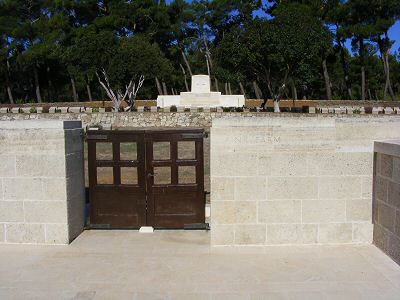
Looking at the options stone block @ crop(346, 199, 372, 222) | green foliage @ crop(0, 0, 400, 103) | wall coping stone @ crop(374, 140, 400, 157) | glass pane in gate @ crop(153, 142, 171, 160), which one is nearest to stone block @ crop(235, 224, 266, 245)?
stone block @ crop(346, 199, 372, 222)

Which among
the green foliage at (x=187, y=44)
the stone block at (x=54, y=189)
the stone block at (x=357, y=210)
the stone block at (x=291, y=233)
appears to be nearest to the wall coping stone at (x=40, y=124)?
the stone block at (x=54, y=189)

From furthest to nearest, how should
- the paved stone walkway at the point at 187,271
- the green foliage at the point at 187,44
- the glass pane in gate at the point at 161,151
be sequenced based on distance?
the green foliage at the point at 187,44, the glass pane in gate at the point at 161,151, the paved stone walkway at the point at 187,271

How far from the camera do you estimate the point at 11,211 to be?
535 cm

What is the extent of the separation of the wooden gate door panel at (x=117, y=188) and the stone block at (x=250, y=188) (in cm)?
129

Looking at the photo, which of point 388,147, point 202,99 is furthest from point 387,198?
point 202,99

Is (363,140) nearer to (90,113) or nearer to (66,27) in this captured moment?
(90,113)

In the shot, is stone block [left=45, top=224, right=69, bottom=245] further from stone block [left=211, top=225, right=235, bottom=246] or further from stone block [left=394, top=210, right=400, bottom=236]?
stone block [left=394, top=210, right=400, bottom=236]

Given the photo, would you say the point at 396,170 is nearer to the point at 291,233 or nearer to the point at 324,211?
the point at 324,211

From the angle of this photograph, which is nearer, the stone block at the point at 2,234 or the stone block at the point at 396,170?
the stone block at the point at 396,170

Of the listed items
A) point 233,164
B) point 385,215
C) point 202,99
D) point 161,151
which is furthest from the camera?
point 202,99

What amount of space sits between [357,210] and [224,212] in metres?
1.59

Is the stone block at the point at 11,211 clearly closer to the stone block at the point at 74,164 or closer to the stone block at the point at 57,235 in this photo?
the stone block at the point at 57,235

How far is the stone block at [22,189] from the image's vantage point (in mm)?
5328

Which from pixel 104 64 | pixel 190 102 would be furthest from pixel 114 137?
pixel 104 64
